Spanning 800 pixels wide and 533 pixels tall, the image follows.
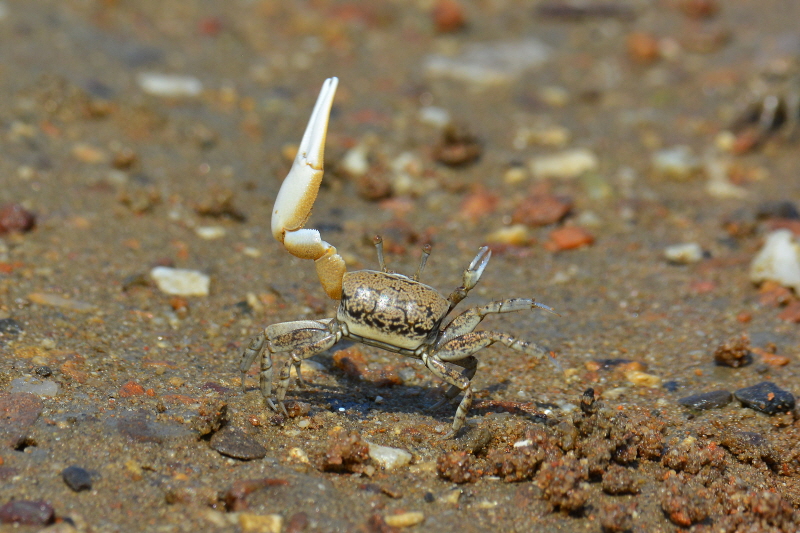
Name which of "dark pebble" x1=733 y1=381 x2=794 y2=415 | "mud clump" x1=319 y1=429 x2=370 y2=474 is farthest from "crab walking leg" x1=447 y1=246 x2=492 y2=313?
"dark pebble" x1=733 y1=381 x2=794 y2=415

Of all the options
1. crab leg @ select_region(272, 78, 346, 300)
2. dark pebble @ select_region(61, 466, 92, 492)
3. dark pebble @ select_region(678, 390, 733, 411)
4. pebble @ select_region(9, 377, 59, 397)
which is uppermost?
crab leg @ select_region(272, 78, 346, 300)

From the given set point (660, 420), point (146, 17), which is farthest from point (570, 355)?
point (146, 17)

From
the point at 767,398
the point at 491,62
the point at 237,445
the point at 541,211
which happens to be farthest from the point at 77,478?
the point at 491,62

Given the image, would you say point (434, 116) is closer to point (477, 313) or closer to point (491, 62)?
point (491, 62)

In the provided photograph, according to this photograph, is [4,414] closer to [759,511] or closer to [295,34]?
[759,511]

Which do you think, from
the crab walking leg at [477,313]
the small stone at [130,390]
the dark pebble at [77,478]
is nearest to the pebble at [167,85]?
the small stone at [130,390]

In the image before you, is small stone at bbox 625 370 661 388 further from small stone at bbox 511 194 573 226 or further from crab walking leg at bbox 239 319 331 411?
small stone at bbox 511 194 573 226
